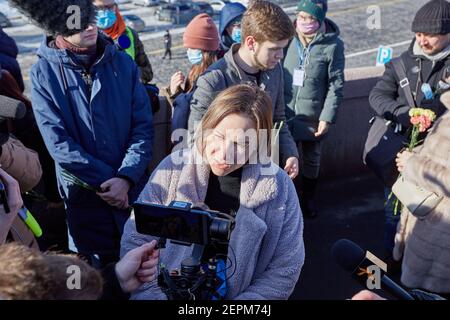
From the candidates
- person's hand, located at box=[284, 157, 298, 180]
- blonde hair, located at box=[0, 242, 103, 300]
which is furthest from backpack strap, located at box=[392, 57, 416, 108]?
blonde hair, located at box=[0, 242, 103, 300]

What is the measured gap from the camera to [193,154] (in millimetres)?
2633

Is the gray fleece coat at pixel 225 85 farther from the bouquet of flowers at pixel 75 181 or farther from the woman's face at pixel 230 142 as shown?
the woman's face at pixel 230 142

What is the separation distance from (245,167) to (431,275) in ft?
5.63

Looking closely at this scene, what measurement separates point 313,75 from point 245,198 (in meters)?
2.56

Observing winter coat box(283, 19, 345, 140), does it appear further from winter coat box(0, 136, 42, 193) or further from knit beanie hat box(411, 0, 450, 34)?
winter coat box(0, 136, 42, 193)

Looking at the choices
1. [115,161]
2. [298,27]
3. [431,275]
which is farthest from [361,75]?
[115,161]

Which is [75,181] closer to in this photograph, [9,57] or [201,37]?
[9,57]

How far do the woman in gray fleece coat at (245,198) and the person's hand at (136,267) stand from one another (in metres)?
0.25

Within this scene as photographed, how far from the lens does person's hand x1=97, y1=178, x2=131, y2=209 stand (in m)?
3.39

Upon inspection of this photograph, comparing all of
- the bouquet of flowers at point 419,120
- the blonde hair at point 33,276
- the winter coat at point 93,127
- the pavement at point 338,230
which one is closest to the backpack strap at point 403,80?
the bouquet of flowers at point 419,120

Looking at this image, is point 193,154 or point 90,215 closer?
point 193,154

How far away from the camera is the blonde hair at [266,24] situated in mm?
3576
